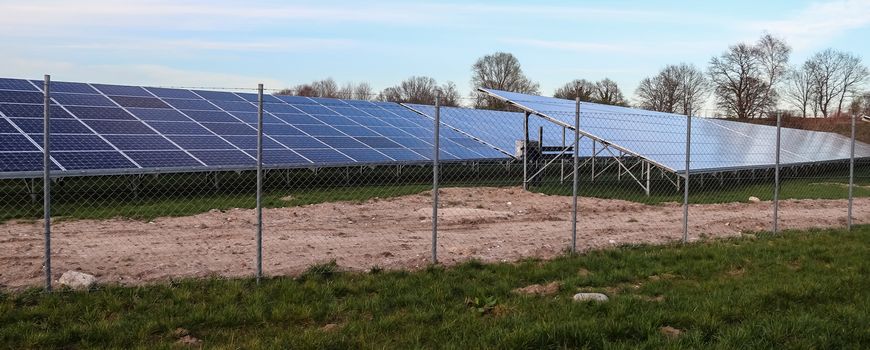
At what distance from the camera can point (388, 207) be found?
14406 millimetres

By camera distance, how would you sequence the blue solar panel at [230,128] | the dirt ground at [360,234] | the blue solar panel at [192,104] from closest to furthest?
the dirt ground at [360,234] → the blue solar panel at [230,128] → the blue solar panel at [192,104]

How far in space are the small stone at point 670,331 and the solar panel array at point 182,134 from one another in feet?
38.2

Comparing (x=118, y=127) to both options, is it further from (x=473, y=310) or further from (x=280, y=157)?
(x=473, y=310)

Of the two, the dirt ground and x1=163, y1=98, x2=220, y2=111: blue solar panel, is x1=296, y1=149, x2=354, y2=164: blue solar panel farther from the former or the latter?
x1=163, y1=98, x2=220, y2=111: blue solar panel

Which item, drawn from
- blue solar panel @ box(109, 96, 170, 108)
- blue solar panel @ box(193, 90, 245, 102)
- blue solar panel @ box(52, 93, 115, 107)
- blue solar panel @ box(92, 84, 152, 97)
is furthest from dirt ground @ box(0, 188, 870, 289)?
blue solar panel @ box(193, 90, 245, 102)

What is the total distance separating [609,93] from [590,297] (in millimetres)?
58522

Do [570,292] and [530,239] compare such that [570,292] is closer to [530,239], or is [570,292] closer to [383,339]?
[383,339]

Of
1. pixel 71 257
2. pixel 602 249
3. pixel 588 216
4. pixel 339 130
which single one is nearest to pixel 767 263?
pixel 602 249

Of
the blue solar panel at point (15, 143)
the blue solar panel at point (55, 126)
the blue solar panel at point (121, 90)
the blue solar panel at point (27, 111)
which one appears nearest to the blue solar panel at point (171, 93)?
the blue solar panel at point (121, 90)

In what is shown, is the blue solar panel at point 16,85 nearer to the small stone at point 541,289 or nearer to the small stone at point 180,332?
the small stone at point 180,332

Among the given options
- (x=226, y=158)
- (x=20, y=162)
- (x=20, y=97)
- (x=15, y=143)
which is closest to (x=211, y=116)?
(x=226, y=158)

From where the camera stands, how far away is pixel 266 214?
1280cm

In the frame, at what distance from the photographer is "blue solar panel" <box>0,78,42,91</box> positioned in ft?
58.5

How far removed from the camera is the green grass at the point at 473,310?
4.89 metres
